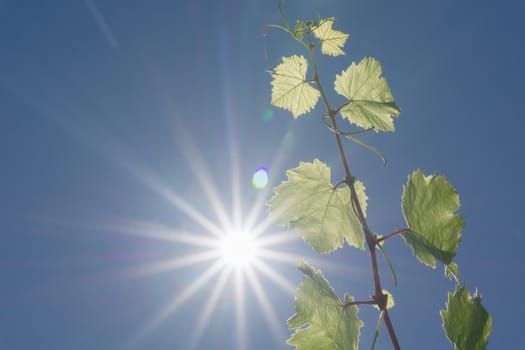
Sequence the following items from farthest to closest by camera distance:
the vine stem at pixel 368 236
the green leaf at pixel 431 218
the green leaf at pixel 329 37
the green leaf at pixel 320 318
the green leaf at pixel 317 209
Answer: the green leaf at pixel 329 37, the green leaf at pixel 317 209, the green leaf at pixel 320 318, the green leaf at pixel 431 218, the vine stem at pixel 368 236

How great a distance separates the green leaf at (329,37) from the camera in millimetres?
1355

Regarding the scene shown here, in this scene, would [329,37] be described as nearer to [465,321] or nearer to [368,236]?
[368,236]

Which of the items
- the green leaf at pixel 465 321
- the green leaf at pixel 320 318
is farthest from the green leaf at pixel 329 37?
the green leaf at pixel 465 321

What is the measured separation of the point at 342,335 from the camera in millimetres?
1114

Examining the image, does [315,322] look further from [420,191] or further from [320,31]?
[320,31]

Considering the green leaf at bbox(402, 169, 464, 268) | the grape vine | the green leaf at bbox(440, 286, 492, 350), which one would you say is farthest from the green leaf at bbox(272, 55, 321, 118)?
the green leaf at bbox(440, 286, 492, 350)

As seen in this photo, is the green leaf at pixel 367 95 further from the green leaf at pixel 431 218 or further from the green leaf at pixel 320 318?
the green leaf at pixel 320 318

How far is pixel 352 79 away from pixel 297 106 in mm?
217

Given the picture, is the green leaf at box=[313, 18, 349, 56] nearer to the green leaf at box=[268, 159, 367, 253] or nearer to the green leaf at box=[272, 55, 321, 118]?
the green leaf at box=[272, 55, 321, 118]

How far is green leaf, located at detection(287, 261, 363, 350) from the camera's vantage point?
111 centimetres

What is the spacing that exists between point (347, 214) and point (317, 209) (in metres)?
0.08

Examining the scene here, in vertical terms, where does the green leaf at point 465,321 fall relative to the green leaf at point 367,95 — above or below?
below

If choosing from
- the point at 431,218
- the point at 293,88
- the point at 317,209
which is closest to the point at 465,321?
the point at 431,218

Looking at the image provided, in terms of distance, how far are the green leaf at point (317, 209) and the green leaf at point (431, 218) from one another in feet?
0.54
